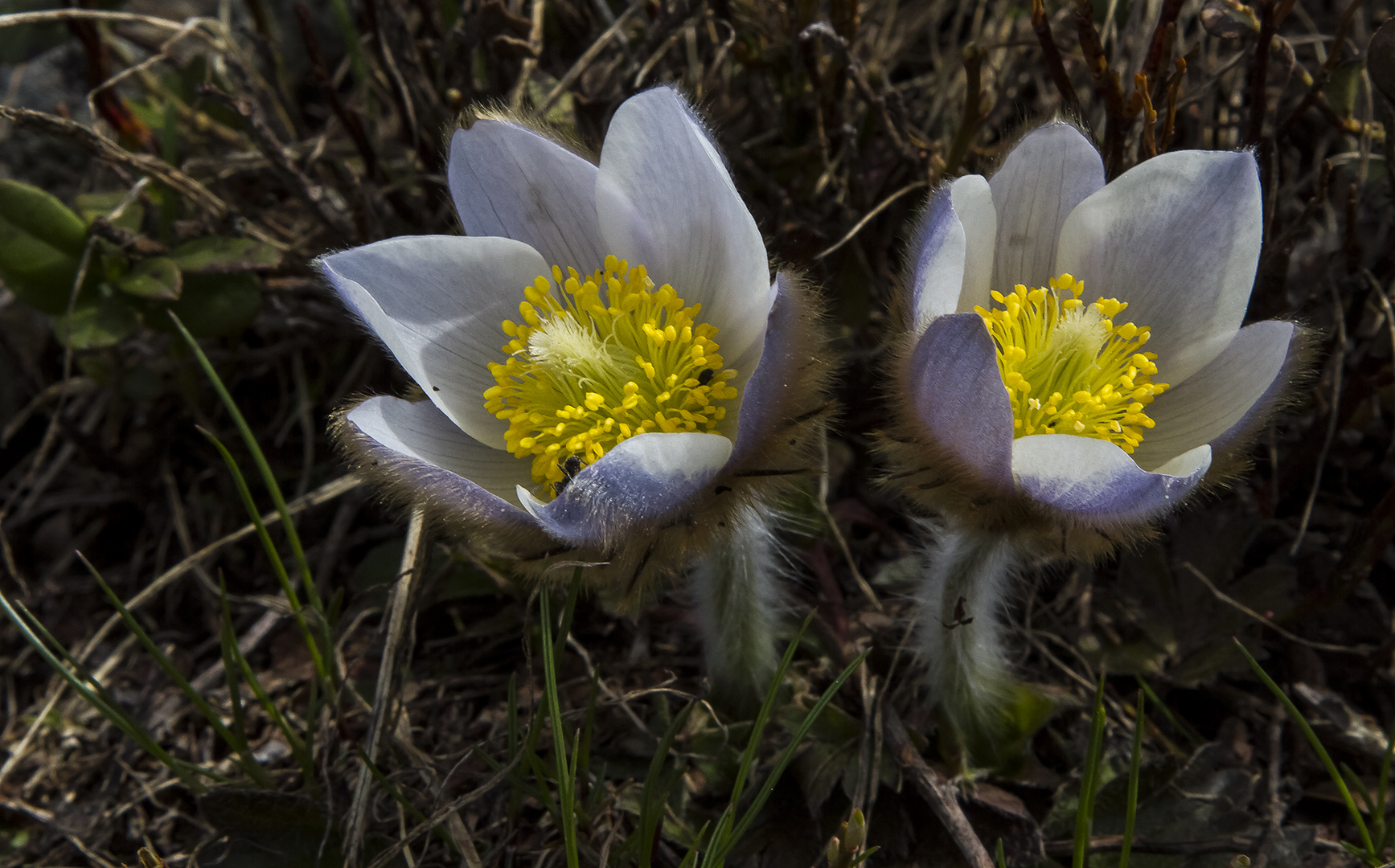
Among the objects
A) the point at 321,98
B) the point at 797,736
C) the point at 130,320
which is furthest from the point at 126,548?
the point at 797,736

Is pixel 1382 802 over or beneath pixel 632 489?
beneath

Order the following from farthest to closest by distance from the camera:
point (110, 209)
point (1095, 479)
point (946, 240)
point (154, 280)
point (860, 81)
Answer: point (110, 209), point (154, 280), point (860, 81), point (946, 240), point (1095, 479)

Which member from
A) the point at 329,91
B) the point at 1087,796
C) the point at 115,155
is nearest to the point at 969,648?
the point at 1087,796

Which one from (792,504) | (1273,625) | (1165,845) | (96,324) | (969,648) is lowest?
(1165,845)

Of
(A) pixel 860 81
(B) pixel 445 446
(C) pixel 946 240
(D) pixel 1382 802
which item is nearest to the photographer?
(C) pixel 946 240

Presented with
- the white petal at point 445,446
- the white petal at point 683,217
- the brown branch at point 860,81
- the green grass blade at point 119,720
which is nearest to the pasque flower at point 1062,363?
the white petal at point 683,217

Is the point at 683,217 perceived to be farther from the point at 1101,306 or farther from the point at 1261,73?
the point at 1261,73

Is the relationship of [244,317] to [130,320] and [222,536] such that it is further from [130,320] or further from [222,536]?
[222,536]

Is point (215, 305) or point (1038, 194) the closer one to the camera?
point (1038, 194)

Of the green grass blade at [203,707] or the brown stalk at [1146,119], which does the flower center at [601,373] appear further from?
the brown stalk at [1146,119]
